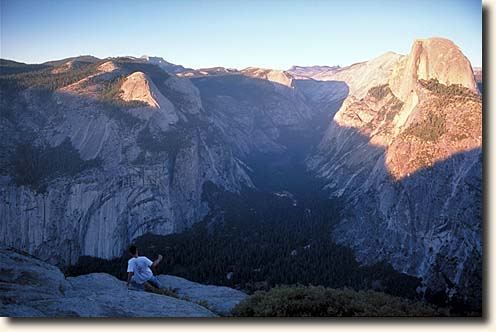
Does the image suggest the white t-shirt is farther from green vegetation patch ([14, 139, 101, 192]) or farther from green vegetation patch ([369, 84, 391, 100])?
green vegetation patch ([369, 84, 391, 100])

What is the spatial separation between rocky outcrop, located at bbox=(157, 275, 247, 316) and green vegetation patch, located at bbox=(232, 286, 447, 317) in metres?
1.14

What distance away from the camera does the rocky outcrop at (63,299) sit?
10.6 m

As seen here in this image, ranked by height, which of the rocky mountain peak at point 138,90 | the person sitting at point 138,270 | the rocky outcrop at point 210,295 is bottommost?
the rocky outcrop at point 210,295

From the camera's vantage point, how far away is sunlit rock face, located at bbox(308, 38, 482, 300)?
30.2m

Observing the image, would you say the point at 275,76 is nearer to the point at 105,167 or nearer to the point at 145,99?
the point at 145,99

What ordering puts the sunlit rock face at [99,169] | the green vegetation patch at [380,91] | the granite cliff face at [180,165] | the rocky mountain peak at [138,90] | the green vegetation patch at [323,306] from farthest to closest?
the green vegetation patch at [380,91], the rocky mountain peak at [138,90], the sunlit rock face at [99,169], the granite cliff face at [180,165], the green vegetation patch at [323,306]

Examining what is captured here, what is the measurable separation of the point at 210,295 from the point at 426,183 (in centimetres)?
3066

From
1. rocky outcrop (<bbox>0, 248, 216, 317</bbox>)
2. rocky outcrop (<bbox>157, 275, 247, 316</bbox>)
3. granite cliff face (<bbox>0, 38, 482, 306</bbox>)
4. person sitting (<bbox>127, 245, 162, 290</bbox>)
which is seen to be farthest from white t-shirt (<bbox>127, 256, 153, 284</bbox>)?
granite cliff face (<bbox>0, 38, 482, 306</bbox>)

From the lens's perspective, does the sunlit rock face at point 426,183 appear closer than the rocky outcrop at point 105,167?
Yes

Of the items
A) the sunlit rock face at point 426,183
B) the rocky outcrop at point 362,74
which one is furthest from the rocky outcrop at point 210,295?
the rocky outcrop at point 362,74

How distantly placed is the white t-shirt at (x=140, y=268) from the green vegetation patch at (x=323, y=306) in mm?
2848

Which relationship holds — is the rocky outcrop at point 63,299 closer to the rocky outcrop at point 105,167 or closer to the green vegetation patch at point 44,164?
the rocky outcrop at point 105,167

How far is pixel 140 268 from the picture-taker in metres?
12.0

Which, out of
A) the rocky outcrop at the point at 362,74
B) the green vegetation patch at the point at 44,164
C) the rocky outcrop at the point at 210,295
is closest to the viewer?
the rocky outcrop at the point at 210,295
